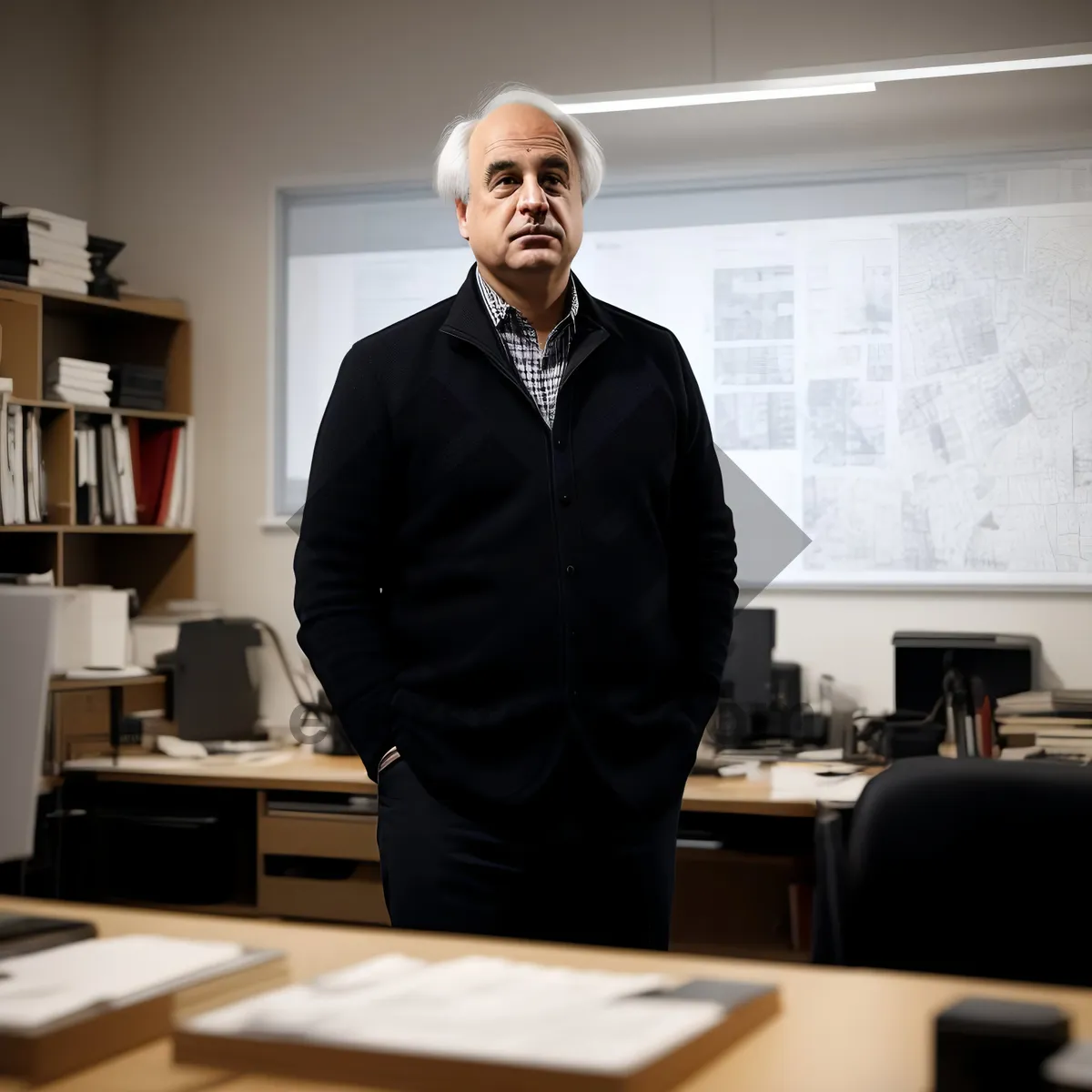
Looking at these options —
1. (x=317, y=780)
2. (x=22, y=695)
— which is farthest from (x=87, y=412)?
(x=22, y=695)

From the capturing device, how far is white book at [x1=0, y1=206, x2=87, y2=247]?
159 inches

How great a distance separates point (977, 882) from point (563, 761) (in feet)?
1.87

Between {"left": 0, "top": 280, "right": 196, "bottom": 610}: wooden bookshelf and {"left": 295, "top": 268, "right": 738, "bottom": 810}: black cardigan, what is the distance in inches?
92.0

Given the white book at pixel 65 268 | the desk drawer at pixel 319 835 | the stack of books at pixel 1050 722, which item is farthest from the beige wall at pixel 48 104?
the stack of books at pixel 1050 722

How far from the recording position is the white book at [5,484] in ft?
12.9

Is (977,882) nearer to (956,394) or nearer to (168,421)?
(956,394)

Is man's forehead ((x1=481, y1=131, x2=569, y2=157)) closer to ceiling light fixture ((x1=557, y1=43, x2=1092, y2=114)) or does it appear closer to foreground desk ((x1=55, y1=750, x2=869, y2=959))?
ceiling light fixture ((x1=557, y1=43, x2=1092, y2=114))

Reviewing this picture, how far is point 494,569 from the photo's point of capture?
1.88 metres

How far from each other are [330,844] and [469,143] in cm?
204

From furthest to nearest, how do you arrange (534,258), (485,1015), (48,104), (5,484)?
(48,104) < (5,484) < (534,258) < (485,1015)

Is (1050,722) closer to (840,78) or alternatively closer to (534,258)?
(840,78)

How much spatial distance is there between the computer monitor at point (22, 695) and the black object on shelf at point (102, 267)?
10.8 ft

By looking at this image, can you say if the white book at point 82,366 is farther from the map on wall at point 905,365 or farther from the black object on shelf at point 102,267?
the map on wall at point 905,365

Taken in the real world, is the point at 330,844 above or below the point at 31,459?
below
